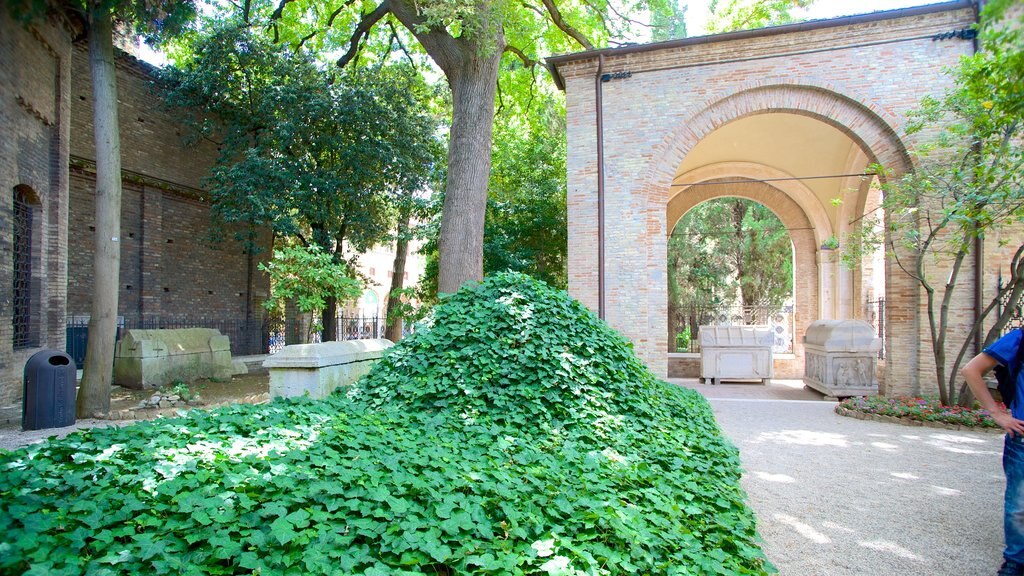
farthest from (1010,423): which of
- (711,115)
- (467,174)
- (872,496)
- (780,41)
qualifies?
(780,41)

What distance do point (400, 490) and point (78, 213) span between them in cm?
1486

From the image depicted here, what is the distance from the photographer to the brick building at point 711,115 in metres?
9.05

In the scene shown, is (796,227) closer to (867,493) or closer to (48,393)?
(867,493)

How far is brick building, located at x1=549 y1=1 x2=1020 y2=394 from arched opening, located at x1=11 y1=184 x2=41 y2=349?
9.31m

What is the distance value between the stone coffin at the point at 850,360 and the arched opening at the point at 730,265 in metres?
11.4

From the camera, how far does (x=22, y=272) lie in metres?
8.95

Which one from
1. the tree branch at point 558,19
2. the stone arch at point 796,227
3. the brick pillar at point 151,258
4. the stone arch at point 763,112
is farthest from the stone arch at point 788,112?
the brick pillar at point 151,258

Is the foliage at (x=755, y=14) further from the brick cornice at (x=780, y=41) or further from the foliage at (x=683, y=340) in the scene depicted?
the foliage at (x=683, y=340)

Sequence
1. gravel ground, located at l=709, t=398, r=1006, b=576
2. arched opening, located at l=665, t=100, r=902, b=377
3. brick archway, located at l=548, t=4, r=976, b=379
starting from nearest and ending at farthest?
1. gravel ground, located at l=709, t=398, r=1006, b=576
2. brick archway, located at l=548, t=4, r=976, b=379
3. arched opening, located at l=665, t=100, r=902, b=377

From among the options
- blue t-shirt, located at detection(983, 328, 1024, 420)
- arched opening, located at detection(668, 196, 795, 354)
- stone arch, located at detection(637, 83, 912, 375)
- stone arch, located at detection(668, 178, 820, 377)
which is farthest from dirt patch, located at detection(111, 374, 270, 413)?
arched opening, located at detection(668, 196, 795, 354)

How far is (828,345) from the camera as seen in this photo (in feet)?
31.9

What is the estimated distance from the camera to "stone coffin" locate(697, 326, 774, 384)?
473 inches

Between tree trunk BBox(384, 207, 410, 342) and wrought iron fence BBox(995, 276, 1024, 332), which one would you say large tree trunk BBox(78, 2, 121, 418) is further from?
wrought iron fence BBox(995, 276, 1024, 332)

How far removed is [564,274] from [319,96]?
8.12m
